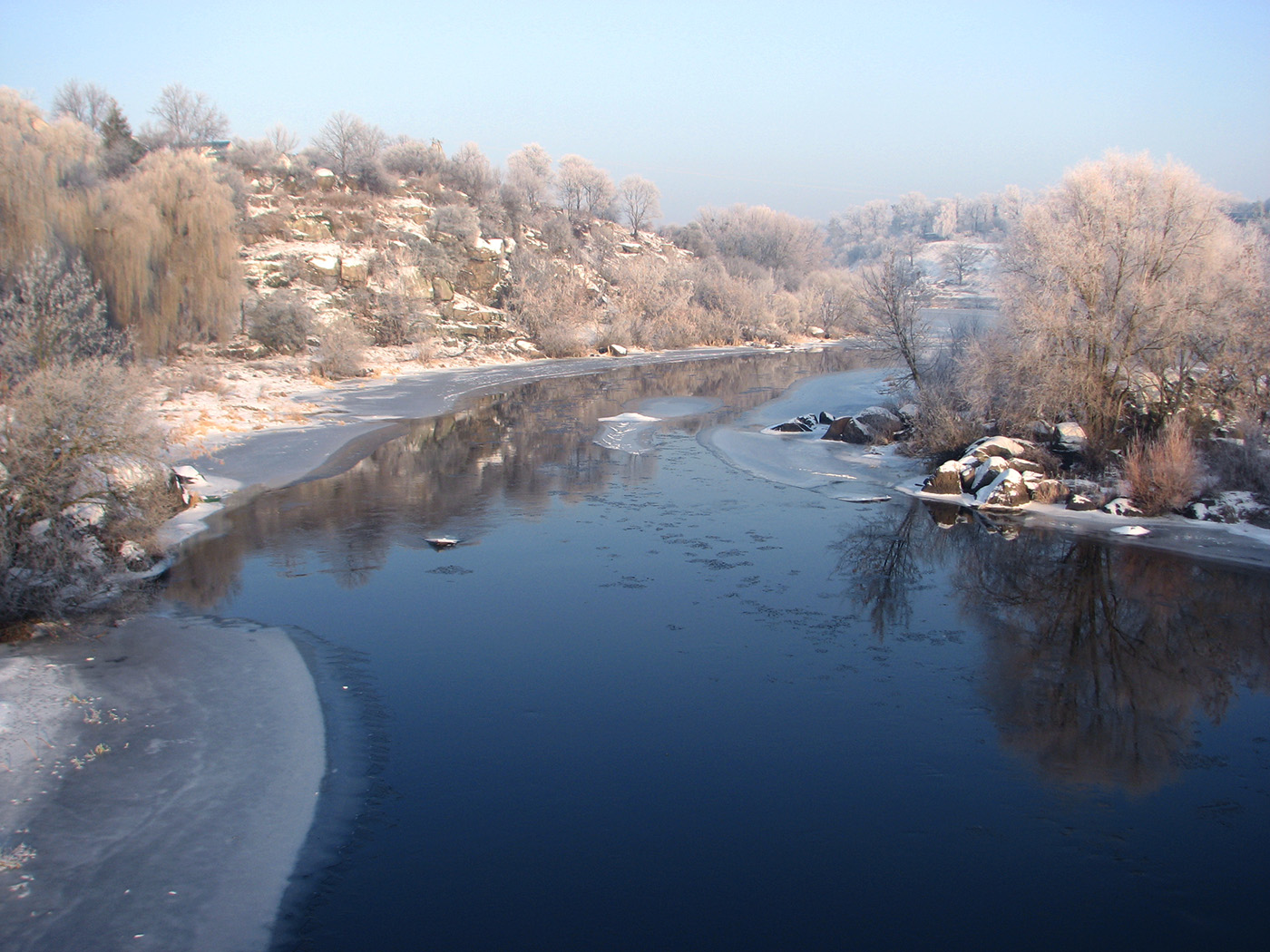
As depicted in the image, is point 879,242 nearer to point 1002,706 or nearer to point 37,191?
point 37,191

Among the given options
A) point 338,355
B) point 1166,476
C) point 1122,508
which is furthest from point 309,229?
point 1166,476

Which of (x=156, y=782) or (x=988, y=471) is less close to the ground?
(x=988, y=471)

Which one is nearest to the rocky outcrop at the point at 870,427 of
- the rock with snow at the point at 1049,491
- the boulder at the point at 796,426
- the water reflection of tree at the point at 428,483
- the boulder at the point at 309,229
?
the boulder at the point at 796,426

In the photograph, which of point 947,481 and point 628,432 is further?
point 628,432

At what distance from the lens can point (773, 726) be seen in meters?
6.69

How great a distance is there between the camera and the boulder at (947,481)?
568 inches

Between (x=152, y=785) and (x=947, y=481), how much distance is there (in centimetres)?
1239

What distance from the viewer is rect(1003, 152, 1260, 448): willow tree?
44.7 feet

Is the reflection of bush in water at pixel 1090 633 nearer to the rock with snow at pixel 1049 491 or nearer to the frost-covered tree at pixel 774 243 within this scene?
the rock with snow at pixel 1049 491

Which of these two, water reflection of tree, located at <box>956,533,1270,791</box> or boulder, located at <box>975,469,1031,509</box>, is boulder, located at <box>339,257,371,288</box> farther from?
water reflection of tree, located at <box>956,533,1270,791</box>

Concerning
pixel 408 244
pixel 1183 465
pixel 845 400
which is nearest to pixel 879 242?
pixel 408 244

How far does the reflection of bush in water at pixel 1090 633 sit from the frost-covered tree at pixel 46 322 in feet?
33.6

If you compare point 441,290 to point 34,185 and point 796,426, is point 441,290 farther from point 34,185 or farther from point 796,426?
point 796,426

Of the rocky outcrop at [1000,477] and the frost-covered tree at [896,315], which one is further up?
the frost-covered tree at [896,315]
